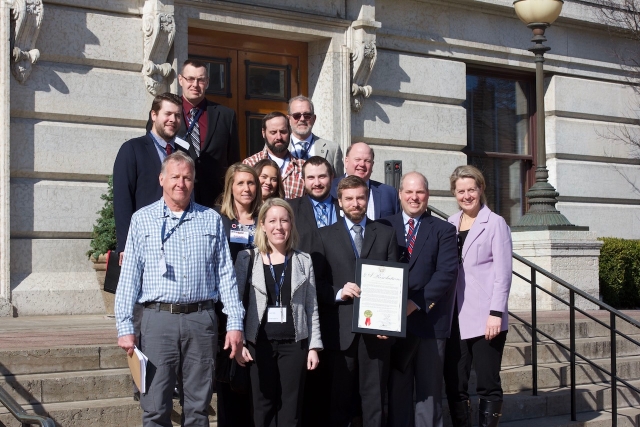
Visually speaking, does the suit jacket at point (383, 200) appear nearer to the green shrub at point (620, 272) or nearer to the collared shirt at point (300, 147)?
the collared shirt at point (300, 147)

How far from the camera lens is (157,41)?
11.2 m

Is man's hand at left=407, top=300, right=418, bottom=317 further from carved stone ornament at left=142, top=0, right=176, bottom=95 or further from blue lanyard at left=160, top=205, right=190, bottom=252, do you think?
carved stone ornament at left=142, top=0, right=176, bottom=95

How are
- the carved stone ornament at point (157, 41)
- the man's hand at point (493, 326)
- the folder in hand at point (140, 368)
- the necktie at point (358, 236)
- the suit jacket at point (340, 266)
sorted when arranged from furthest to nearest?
the carved stone ornament at point (157, 41) → the man's hand at point (493, 326) → the necktie at point (358, 236) → the suit jacket at point (340, 266) → the folder in hand at point (140, 368)

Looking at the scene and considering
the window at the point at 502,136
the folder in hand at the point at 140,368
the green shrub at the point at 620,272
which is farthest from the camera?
the window at the point at 502,136

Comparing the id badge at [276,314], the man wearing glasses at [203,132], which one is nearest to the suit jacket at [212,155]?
the man wearing glasses at [203,132]

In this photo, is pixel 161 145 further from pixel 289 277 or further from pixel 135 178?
pixel 289 277

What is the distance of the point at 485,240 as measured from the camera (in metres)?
7.54

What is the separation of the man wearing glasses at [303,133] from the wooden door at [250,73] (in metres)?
4.50

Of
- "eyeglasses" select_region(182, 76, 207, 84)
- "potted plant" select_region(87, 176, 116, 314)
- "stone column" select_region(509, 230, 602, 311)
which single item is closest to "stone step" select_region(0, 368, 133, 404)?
"eyeglasses" select_region(182, 76, 207, 84)

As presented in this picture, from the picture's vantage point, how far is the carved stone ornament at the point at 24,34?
406 inches

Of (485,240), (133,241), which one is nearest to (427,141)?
(485,240)

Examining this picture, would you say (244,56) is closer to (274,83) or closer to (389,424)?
(274,83)

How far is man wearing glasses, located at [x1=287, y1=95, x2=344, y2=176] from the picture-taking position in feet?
25.6

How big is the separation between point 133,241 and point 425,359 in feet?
7.85
